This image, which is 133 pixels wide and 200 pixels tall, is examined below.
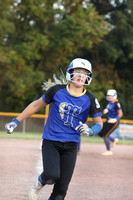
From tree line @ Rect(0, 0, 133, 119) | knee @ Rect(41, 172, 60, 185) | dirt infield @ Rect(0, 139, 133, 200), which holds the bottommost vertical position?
dirt infield @ Rect(0, 139, 133, 200)

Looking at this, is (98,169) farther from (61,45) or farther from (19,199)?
(61,45)

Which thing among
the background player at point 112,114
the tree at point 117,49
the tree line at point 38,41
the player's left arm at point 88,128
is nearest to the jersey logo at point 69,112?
the player's left arm at point 88,128

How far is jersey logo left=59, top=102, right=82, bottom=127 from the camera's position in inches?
215

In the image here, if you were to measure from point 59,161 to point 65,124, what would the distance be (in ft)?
1.49

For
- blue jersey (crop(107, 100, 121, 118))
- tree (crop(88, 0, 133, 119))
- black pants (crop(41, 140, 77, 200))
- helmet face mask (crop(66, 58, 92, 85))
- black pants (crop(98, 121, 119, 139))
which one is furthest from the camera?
tree (crop(88, 0, 133, 119))

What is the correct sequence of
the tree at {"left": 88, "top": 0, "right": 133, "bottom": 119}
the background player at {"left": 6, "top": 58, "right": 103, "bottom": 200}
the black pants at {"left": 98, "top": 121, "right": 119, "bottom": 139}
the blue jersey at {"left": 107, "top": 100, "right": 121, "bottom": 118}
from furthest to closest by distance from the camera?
the tree at {"left": 88, "top": 0, "right": 133, "bottom": 119} → the black pants at {"left": 98, "top": 121, "right": 119, "bottom": 139} → the blue jersey at {"left": 107, "top": 100, "right": 121, "bottom": 118} → the background player at {"left": 6, "top": 58, "right": 103, "bottom": 200}

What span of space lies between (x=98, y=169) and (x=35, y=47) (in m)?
22.5

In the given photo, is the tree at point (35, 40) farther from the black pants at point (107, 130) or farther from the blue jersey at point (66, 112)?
the blue jersey at point (66, 112)

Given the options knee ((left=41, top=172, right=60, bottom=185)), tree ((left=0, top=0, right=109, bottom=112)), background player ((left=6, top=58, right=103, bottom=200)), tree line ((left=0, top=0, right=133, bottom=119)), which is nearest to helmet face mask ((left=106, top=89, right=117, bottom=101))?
background player ((left=6, top=58, right=103, bottom=200))

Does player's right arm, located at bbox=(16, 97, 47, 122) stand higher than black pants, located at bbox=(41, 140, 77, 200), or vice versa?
player's right arm, located at bbox=(16, 97, 47, 122)

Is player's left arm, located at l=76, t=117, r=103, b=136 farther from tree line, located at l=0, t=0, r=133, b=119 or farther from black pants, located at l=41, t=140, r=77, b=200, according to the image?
tree line, located at l=0, t=0, r=133, b=119

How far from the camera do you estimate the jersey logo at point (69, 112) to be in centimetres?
546

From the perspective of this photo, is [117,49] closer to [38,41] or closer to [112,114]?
[38,41]

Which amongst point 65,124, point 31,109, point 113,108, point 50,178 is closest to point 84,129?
point 65,124
